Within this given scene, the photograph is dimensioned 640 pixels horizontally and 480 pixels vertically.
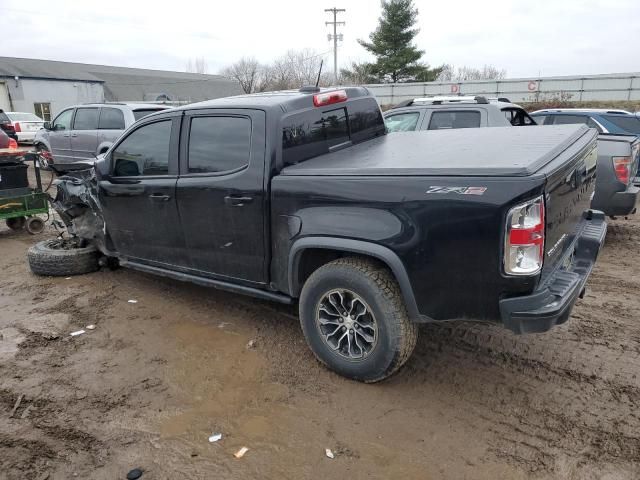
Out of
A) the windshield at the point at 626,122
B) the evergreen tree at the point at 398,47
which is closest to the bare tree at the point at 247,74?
the evergreen tree at the point at 398,47

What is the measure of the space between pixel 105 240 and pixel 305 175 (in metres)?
2.95

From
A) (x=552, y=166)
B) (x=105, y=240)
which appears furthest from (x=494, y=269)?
(x=105, y=240)

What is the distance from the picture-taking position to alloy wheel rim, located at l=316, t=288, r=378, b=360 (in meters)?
3.27

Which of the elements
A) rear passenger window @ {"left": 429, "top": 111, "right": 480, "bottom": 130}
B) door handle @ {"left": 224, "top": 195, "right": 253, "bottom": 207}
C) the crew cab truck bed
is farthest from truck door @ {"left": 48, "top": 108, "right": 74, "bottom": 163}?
the crew cab truck bed

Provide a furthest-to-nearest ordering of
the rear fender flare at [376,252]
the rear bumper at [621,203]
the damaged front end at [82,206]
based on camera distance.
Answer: the rear bumper at [621,203], the damaged front end at [82,206], the rear fender flare at [376,252]

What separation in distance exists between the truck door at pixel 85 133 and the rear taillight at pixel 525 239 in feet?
35.7

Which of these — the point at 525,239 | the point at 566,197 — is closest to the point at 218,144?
the point at 525,239

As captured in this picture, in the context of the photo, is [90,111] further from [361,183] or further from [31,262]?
[361,183]

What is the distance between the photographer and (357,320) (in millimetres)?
3324

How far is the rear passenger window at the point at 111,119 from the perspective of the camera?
10.9 m

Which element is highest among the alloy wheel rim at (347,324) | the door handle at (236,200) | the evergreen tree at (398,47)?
the evergreen tree at (398,47)

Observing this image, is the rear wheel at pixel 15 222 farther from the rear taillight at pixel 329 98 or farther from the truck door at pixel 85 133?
the rear taillight at pixel 329 98

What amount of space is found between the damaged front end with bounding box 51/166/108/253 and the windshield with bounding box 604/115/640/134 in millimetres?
8889

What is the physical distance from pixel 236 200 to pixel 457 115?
474cm
